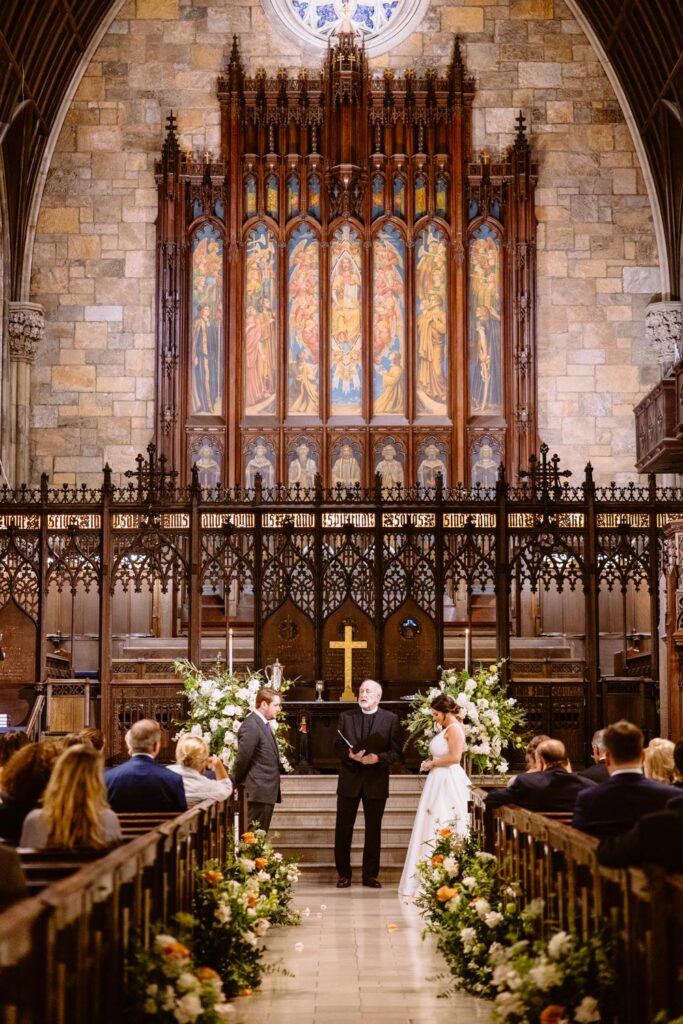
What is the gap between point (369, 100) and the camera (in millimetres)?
20375

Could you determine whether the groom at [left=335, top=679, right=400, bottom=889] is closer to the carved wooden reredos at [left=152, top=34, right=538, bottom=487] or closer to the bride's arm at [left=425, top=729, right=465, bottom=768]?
the bride's arm at [left=425, top=729, right=465, bottom=768]

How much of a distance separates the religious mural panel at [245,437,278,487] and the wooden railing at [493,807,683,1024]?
1327cm

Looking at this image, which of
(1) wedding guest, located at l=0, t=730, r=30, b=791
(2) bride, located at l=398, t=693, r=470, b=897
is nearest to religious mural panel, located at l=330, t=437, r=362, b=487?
(2) bride, located at l=398, t=693, r=470, b=897

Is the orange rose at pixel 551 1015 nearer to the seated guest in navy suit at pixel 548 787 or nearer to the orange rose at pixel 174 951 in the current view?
the orange rose at pixel 174 951

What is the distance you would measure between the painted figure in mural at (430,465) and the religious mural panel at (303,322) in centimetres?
167

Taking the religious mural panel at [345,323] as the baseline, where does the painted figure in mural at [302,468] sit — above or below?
below

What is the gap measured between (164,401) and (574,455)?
5745mm

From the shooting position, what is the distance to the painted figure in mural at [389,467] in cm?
1980

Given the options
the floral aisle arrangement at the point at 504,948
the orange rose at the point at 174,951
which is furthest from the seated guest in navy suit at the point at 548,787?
the orange rose at the point at 174,951

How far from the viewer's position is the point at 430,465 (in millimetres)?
19812

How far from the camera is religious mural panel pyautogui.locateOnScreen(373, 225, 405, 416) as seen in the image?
20094 mm

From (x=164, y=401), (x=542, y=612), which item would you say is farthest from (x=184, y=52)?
(x=542, y=612)

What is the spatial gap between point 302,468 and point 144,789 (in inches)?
527

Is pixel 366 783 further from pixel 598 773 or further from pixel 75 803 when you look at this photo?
pixel 75 803
